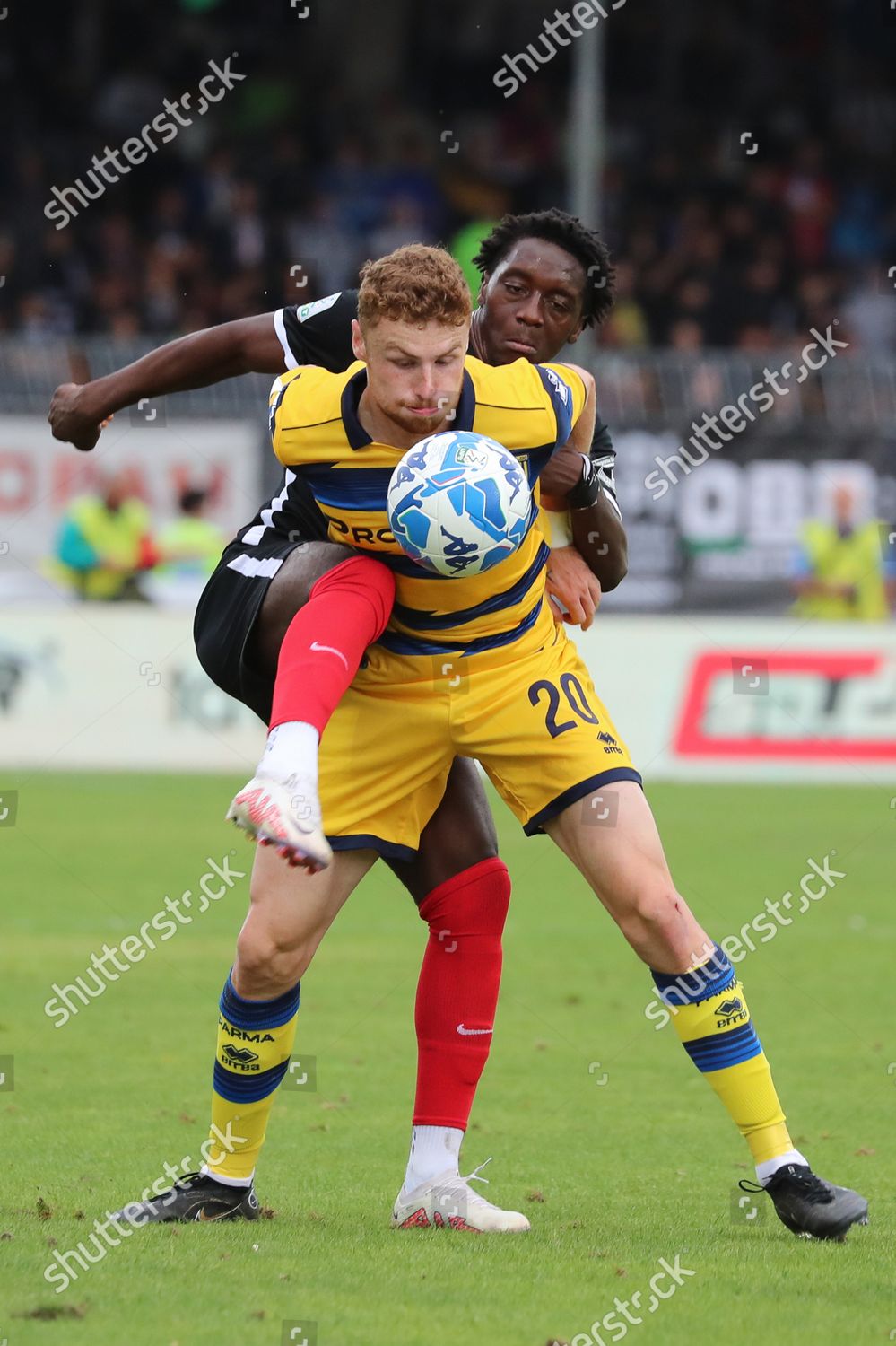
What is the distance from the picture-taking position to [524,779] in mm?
4594

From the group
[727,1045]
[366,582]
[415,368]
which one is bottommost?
[727,1045]

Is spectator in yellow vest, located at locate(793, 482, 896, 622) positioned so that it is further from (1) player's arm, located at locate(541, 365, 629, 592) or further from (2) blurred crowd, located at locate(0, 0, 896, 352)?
(1) player's arm, located at locate(541, 365, 629, 592)

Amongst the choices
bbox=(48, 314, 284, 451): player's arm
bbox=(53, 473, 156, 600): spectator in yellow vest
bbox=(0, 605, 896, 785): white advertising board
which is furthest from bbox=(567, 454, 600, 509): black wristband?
bbox=(53, 473, 156, 600): spectator in yellow vest

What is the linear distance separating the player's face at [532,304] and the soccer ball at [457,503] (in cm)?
79

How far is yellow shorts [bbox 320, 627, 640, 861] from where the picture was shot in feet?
15.0

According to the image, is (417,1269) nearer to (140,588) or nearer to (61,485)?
(140,588)

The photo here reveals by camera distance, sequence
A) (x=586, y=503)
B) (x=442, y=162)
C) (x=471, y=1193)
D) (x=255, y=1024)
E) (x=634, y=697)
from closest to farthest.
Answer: (x=255, y=1024) < (x=471, y=1193) < (x=586, y=503) < (x=634, y=697) < (x=442, y=162)

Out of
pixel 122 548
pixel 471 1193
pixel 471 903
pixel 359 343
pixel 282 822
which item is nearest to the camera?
pixel 282 822

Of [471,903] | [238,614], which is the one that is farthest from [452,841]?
[238,614]

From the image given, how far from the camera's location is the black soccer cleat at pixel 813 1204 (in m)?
4.48

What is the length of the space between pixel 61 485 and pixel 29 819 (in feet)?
16.5

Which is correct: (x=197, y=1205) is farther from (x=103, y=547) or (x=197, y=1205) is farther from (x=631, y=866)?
(x=103, y=547)

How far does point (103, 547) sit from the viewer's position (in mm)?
16062

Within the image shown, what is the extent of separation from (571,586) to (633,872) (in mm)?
933
